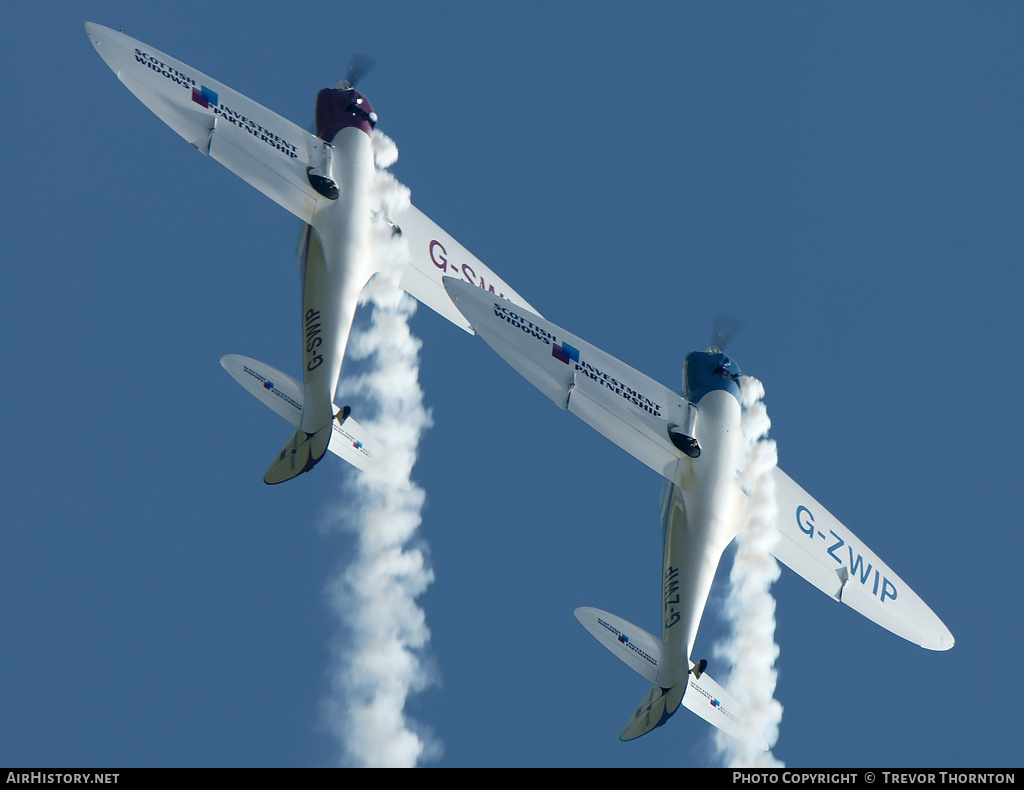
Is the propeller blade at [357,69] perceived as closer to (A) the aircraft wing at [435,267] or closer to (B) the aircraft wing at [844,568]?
(A) the aircraft wing at [435,267]

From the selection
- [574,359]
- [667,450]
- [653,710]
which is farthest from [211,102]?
[653,710]

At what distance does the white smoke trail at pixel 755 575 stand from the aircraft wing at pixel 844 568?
1.61 meters

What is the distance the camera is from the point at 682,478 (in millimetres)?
31000

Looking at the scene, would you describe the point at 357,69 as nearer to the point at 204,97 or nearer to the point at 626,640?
the point at 204,97

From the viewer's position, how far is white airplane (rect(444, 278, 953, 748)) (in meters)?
A: 30.4

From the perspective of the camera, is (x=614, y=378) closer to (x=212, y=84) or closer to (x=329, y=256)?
(x=329, y=256)

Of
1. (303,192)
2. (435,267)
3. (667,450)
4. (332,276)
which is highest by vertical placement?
(435,267)

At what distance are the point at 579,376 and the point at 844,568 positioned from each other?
8.15m

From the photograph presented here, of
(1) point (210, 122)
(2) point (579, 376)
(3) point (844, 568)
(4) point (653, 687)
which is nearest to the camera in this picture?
(2) point (579, 376)

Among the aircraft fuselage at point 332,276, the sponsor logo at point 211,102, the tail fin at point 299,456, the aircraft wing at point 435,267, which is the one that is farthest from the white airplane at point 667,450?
the sponsor logo at point 211,102

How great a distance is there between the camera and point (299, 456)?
104 ft

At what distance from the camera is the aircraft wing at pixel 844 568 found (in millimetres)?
33656
